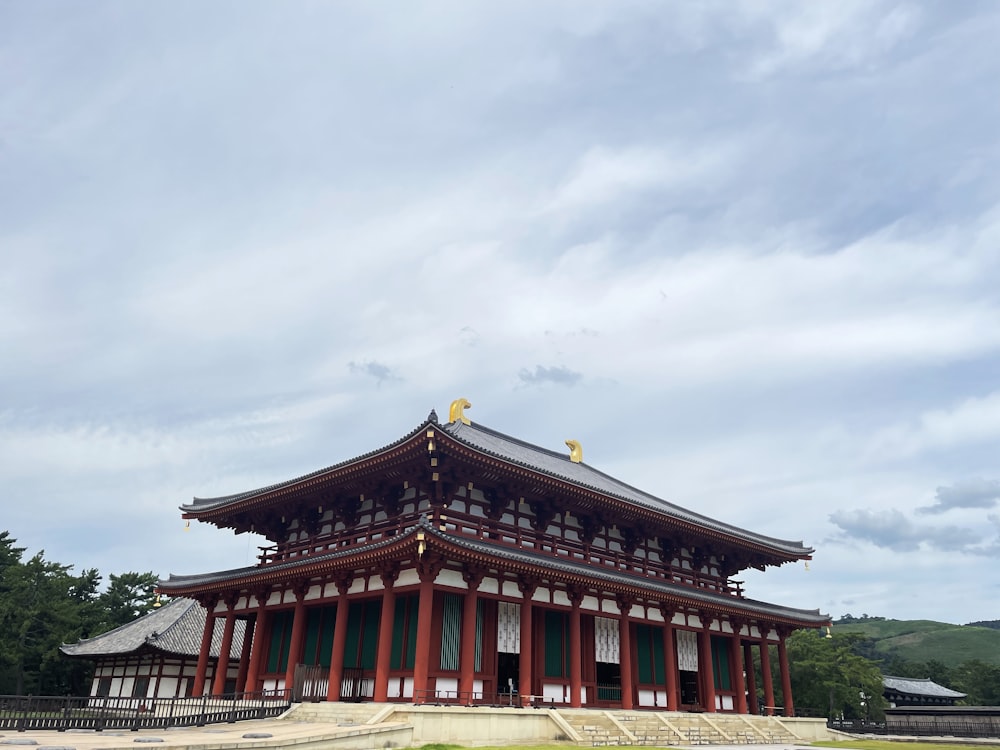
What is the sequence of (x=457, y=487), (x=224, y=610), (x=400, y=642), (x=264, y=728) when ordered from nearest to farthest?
1. (x=264, y=728)
2. (x=400, y=642)
3. (x=457, y=487)
4. (x=224, y=610)

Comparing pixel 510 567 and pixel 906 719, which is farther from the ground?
pixel 510 567

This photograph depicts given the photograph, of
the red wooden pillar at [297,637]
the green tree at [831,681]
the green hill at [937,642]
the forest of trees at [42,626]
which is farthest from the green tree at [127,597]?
the green hill at [937,642]

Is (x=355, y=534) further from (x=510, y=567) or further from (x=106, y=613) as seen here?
(x=106, y=613)

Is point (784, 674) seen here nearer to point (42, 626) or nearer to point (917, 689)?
point (917, 689)

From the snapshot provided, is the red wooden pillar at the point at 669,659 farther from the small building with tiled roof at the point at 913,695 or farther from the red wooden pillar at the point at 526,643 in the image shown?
the small building with tiled roof at the point at 913,695

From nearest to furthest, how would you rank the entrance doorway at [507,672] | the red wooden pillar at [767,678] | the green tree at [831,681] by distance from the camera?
the entrance doorway at [507,672] → the red wooden pillar at [767,678] → the green tree at [831,681]

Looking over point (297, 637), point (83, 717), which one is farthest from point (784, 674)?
point (83, 717)

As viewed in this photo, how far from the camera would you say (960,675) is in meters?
89.6

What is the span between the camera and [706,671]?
33781mm

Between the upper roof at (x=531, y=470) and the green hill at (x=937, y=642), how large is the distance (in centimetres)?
10948

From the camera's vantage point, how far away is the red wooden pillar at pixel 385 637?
23.4 metres

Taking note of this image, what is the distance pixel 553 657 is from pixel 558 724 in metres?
4.92

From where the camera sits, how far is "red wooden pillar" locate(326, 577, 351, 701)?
983 inches

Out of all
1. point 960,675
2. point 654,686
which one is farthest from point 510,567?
point 960,675
